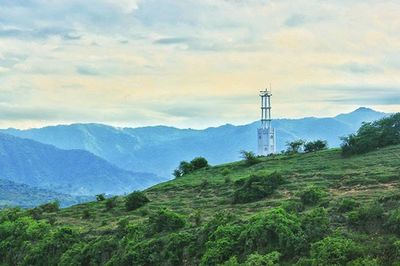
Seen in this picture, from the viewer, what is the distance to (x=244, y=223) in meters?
47.5

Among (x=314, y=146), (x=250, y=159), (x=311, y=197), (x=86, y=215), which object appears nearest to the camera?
(x=311, y=197)

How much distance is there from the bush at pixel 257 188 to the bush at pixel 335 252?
101 ft

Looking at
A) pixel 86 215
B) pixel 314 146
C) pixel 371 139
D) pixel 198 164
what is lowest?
pixel 86 215

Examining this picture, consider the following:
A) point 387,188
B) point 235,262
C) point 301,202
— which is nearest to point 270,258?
point 235,262

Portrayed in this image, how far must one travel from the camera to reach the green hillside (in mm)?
38281

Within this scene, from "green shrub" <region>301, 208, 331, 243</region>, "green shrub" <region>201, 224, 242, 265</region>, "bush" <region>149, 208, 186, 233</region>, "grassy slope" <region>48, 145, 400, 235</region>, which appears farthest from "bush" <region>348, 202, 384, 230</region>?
"bush" <region>149, 208, 186, 233</region>

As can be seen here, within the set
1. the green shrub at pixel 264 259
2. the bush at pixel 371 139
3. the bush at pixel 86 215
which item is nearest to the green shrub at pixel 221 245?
the green shrub at pixel 264 259

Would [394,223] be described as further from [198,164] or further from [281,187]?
[198,164]

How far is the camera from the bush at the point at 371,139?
286 ft

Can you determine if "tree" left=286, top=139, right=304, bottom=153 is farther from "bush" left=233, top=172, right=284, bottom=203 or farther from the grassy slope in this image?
"bush" left=233, top=172, right=284, bottom=203

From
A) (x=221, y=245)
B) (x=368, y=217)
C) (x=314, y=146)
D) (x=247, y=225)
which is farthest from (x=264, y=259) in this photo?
(x=314, y=146)

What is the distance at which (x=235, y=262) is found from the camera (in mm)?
38594

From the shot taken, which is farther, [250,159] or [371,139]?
[250,159]

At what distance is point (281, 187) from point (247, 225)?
26489 mm
